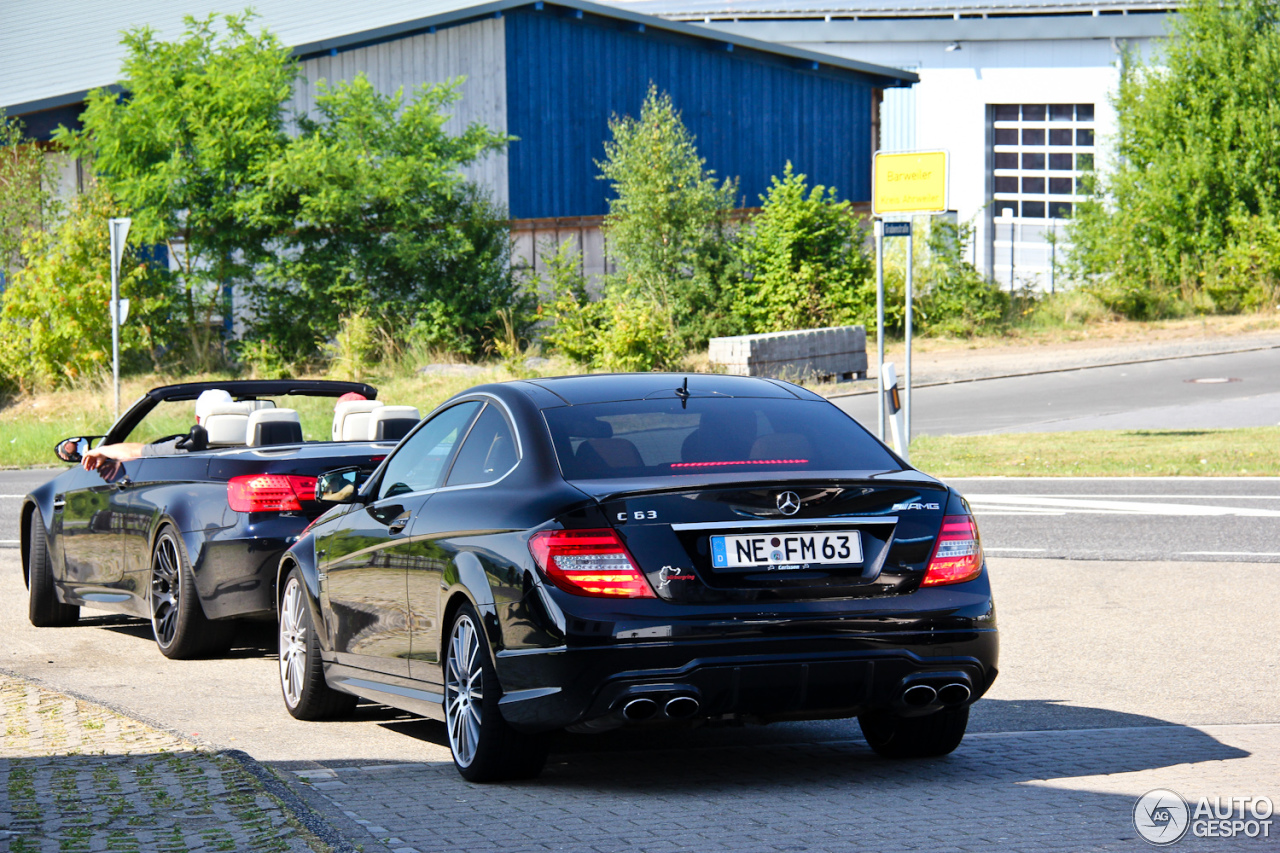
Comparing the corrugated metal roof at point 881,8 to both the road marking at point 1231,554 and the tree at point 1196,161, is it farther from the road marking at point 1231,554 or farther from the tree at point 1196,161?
the road marking at point 1231,554

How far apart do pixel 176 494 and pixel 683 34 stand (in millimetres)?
28455

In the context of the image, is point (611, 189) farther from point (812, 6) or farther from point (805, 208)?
point (812, 6)

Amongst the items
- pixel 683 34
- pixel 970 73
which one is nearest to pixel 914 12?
pixel 970 73

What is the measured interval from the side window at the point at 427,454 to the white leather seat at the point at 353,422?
8.01 feet

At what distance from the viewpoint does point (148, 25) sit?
97.6 ft

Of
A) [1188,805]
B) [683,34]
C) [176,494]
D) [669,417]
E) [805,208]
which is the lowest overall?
[1188,805]

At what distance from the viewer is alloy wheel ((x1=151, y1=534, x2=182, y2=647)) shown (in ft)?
28.2

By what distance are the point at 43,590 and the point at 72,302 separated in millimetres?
20244

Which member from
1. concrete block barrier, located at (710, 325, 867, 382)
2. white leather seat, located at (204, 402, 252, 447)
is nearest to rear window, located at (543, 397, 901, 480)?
white leather seat, located at (204, 402, 252, 447)

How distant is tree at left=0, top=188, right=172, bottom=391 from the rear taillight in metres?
25.7

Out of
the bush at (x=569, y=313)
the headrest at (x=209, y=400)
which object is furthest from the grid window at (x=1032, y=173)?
the headrest at (x=209, y=400)

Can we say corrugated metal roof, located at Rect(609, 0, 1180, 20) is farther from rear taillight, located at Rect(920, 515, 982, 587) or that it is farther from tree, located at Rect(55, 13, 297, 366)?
rear taillight, located at Rect(920, 515, 982, 587)

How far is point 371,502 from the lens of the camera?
6715 mm

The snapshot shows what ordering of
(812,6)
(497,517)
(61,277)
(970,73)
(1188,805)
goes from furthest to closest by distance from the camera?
1. (812,6)
2. (970,73)
3. (61,277)
4. (497,517)
5. (1188,805)
